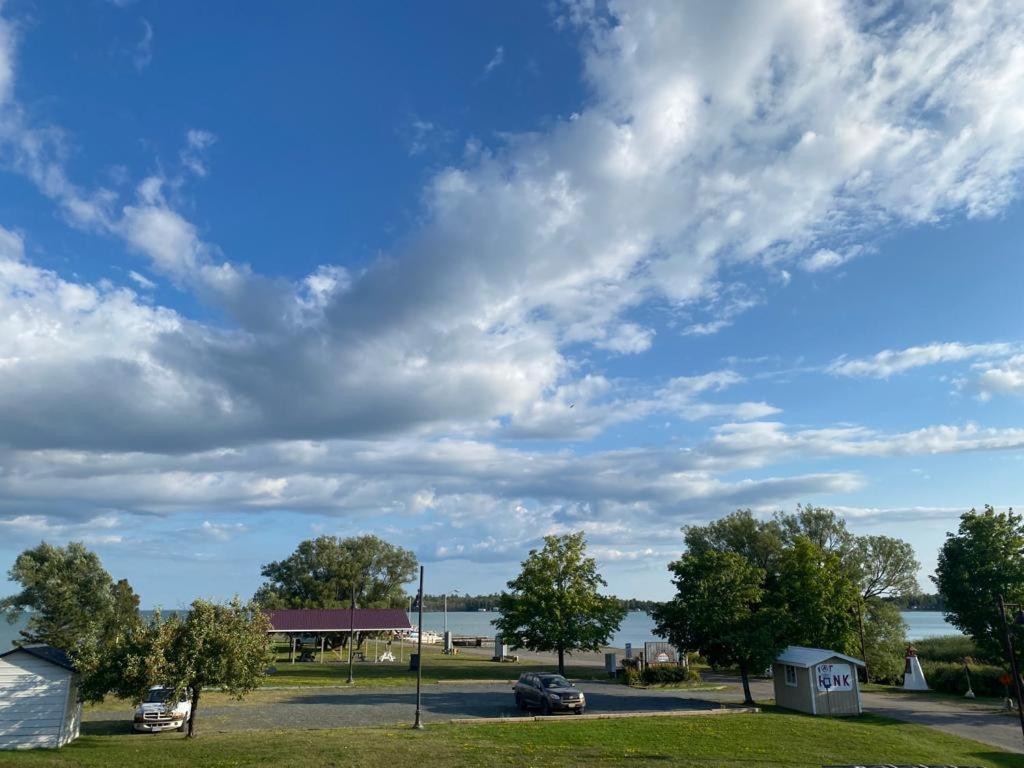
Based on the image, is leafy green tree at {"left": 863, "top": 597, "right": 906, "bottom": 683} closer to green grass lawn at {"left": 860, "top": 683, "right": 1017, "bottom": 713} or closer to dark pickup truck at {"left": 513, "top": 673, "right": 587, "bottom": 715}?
green grass lawn at {"left": 860, "top": 683, "right": 1017, "bottom": 713}

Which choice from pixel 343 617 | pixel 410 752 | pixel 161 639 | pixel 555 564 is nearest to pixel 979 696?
pixel 555 564

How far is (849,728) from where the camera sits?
2897cm

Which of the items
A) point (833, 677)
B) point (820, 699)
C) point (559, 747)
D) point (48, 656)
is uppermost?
point (48, 656)

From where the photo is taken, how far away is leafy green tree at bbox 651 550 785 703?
1447 inches

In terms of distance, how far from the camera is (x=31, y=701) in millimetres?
24312

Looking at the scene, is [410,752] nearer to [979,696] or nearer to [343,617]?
[979,696]

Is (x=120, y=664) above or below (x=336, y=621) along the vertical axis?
below

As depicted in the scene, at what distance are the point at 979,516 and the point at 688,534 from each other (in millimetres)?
26586

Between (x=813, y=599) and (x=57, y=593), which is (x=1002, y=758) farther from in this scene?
(x=57, y=593)

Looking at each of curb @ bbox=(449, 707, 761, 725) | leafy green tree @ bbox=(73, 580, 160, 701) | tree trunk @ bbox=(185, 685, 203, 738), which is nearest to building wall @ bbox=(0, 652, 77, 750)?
leafy green tree @ bbox=(73, 580, 160, 701)

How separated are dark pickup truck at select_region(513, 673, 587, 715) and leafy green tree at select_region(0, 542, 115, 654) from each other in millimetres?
28727

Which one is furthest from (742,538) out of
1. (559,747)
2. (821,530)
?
(559,747)

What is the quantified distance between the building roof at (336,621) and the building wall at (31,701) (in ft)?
127

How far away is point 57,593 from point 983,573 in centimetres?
5534
